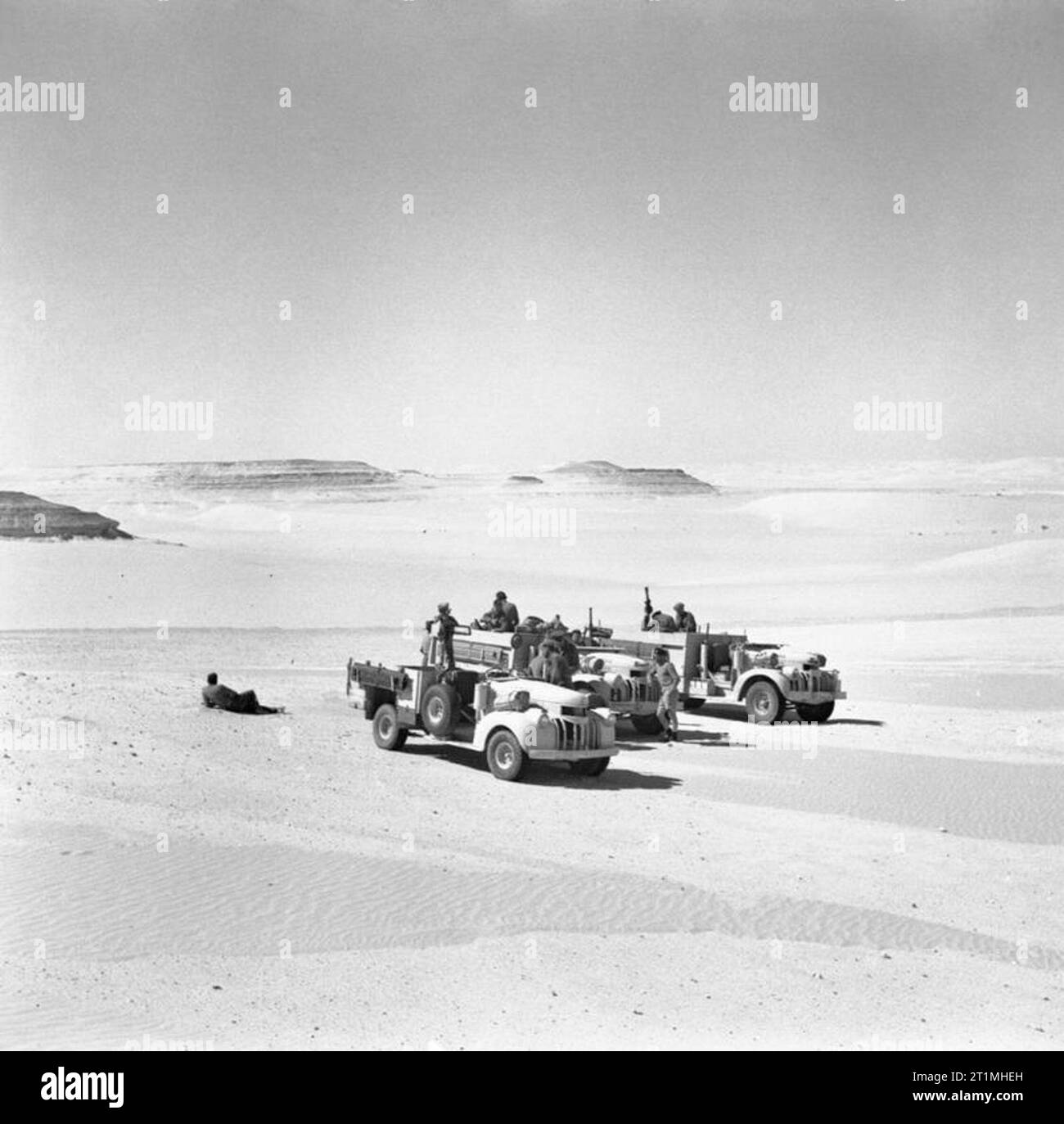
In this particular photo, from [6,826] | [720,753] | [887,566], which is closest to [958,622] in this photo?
[887,566]

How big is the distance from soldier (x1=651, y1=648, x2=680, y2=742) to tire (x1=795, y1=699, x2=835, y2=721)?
2442 mm

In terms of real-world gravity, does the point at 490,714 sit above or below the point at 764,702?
above

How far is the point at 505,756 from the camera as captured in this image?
15.0 m

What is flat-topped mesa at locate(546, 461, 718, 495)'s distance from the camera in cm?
15000

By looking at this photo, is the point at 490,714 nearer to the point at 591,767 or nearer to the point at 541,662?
the point at 541,662

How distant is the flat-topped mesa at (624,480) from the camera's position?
150000 mm

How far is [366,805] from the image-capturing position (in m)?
13.4

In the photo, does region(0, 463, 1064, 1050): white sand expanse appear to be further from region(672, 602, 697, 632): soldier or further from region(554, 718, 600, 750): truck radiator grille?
region(672, 602, 697, 632): soldier

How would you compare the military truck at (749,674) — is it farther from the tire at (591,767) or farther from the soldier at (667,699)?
the tire at (591,767)

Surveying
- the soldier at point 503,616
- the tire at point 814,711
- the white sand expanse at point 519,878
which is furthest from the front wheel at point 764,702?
the soldier at point 503,616

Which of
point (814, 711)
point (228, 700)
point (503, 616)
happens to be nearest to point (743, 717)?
point (814, 711)

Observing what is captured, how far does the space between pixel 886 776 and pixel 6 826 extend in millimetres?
10495

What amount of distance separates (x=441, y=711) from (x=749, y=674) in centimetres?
687
